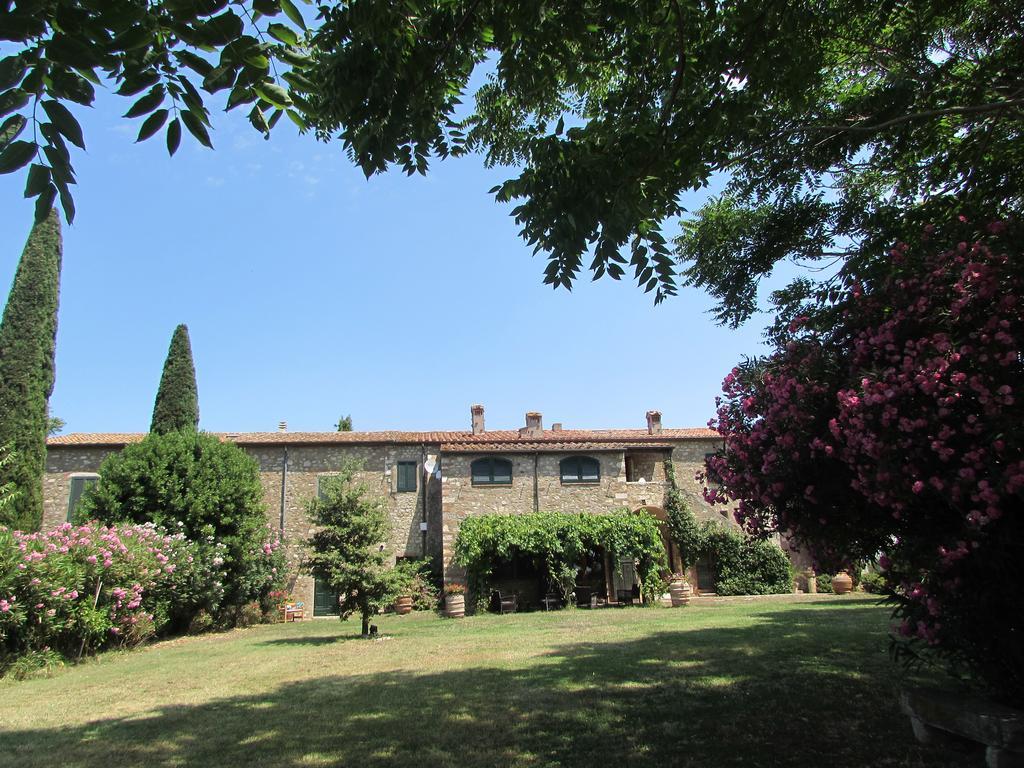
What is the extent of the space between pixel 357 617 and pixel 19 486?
11028mm

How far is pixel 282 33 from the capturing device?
9.04 ft

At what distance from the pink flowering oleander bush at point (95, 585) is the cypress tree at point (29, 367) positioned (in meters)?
5.23

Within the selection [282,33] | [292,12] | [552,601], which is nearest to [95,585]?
[552,601]

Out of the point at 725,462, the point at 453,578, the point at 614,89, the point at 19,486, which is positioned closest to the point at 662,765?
the point at 725,462

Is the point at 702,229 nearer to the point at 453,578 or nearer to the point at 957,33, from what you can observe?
the point at 957,33

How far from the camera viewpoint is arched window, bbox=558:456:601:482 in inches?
974

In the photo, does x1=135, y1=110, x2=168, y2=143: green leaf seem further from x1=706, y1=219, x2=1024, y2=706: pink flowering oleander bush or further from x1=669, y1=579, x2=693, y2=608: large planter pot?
x1=669, y1=579, x2=693, y2=608: large planter pot

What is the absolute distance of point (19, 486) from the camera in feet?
62.2

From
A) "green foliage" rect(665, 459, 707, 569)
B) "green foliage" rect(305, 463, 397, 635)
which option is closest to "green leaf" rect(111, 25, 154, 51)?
"green foliage" rect(305, 463, 397, 635)

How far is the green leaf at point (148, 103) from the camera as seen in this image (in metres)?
2.47

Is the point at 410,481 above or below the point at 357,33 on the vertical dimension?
below

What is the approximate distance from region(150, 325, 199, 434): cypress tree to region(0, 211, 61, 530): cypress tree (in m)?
4.20

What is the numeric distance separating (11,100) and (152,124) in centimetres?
44

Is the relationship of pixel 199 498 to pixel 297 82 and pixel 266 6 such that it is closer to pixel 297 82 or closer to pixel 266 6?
pixel 297 82
